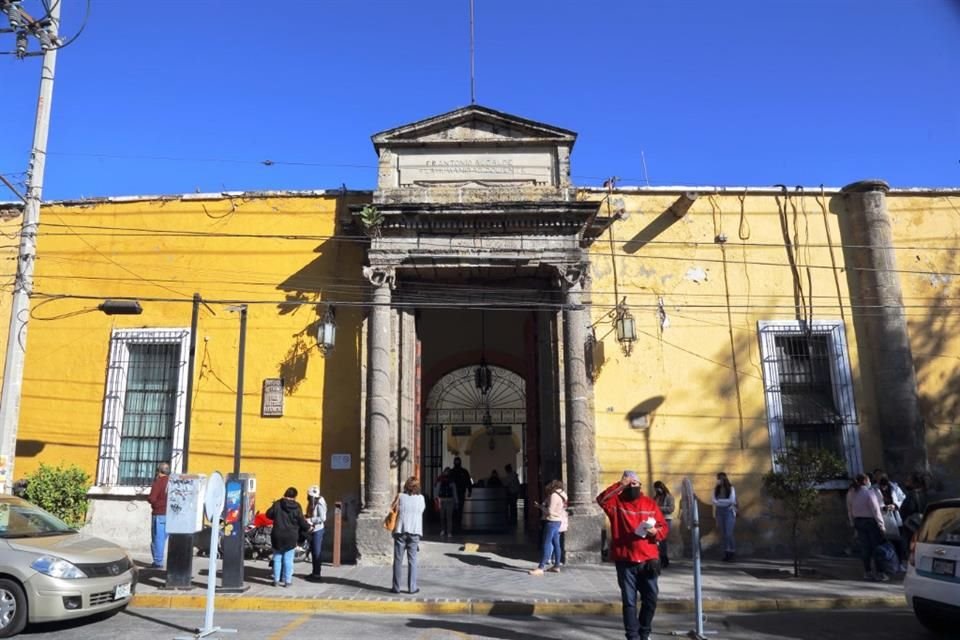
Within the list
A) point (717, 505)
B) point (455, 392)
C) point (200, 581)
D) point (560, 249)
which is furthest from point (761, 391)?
point (200, 581)

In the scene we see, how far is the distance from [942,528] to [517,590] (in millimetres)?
4869

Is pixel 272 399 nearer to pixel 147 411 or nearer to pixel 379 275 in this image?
pixel 147 411

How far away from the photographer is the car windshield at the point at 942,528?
21.5ft

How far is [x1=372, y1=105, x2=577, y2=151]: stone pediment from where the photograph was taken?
12.4 m

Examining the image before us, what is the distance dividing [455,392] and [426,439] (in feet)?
4.57

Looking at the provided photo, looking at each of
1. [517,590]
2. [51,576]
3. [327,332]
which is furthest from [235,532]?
[327,332]

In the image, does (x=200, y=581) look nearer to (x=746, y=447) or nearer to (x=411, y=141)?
(x=411, y=141)

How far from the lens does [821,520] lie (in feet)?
38.7

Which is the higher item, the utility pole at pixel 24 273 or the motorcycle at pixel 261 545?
the utility pole at pixel 24 273

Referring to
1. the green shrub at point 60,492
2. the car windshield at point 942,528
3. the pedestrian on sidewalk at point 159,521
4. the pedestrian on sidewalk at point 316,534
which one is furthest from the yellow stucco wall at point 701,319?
the green shrub at point 60,492

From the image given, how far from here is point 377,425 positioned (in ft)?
37.4

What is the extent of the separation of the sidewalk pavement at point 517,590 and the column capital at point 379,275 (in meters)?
4.68

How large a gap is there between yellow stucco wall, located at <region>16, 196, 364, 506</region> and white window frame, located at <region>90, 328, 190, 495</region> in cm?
17

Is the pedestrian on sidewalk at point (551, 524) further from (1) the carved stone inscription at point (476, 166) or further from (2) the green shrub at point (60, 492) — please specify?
(2) the green shrub at point (60, 492)
